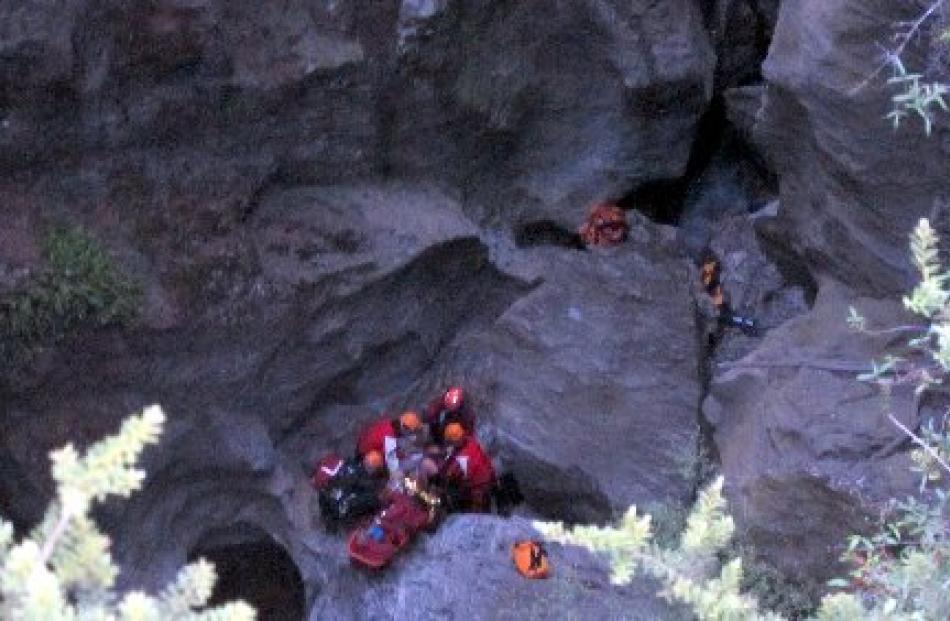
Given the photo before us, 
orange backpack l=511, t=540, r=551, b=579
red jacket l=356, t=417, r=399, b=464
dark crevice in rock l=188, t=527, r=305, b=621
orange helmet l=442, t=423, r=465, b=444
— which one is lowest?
dark crevice in rock l=188, t=527, r=305, b=621

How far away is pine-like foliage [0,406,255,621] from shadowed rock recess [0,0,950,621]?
4.08m

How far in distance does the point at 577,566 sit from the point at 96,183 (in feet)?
11.6

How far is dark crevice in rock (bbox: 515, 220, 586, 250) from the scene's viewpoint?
9.03 meters

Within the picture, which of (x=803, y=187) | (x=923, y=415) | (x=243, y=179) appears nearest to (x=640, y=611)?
(x=923, y=415)

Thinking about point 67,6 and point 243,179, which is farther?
point 243,179

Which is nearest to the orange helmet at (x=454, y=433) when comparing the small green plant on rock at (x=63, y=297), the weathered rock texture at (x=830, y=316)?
the weathered rock texture at (x=830, y=316)

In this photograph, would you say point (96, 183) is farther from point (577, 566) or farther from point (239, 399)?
point (577, 566)

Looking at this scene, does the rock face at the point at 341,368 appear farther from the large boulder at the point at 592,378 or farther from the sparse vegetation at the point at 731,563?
the sparse vegetation at the point at 731,563

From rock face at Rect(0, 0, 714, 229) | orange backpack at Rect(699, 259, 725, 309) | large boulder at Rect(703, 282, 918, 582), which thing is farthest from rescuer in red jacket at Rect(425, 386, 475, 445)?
orange backpack at Rect(699, 259, 725, 309)

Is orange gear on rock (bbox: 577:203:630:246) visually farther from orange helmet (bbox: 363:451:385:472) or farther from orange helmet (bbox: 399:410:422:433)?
orange helmet (bbox: 363:451:385:472)

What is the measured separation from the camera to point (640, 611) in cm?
631

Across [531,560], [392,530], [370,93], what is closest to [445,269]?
[370,93]

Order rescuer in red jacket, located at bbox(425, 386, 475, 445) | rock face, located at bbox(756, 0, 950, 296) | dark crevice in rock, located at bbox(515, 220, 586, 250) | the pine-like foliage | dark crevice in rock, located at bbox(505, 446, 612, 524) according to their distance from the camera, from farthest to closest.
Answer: dark crevice in rock, located at bbox(515, 220, 586, 250) → rescuer in red jacket, located at bbox(425, 386, 475, 445) → dark crevice in rock, located at bbox(505, 446, 612, 524) → rock face, located at bbox(756, 0, 950, 296) → the pine-like foliage

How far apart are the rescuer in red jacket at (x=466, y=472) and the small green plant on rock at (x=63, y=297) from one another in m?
2.31
